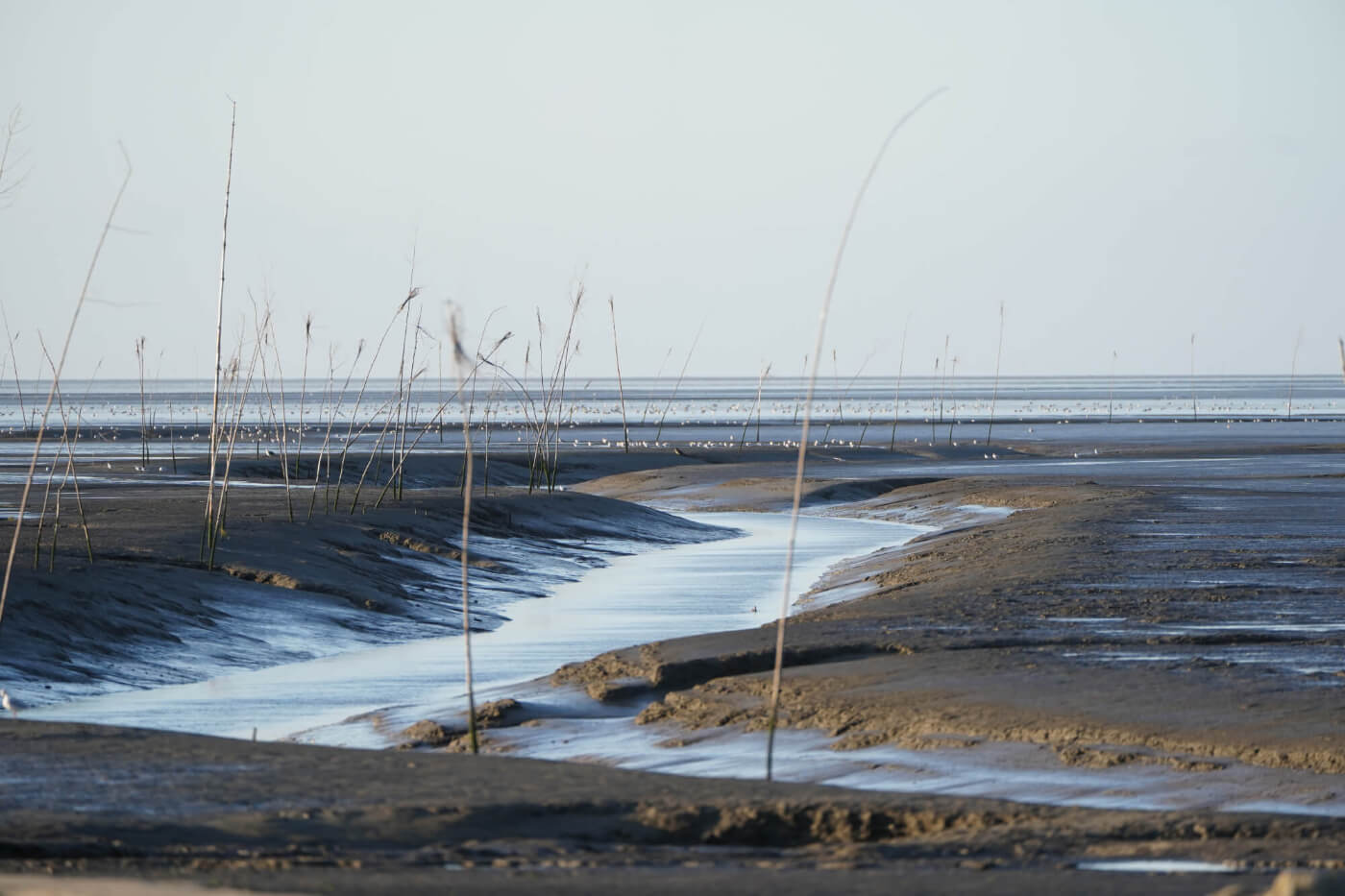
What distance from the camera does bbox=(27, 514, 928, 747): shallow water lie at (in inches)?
299

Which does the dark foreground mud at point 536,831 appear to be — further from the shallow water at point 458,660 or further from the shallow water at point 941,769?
the shallow water at point 458,660

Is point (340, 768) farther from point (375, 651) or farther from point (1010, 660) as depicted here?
point (375, 651)

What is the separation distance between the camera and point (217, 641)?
32.6 ft

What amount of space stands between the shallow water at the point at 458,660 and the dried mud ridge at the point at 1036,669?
3.17 ft

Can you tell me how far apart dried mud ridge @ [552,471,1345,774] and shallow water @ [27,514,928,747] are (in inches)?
38.0

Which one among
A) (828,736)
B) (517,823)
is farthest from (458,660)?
(517,823)

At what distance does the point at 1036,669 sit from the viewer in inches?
291

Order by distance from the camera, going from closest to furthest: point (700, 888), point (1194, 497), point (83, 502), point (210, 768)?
1. point (700, 888)
2. point (210, 768)
3. point (83, 502)
4. point (1194, 497)

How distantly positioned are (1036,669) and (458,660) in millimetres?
4040

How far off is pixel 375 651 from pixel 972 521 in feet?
37.5

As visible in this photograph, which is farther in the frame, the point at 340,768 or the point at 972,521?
the point at 972,521

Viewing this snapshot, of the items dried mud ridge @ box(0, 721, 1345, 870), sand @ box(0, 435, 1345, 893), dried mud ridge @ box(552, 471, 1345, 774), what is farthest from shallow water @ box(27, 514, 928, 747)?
dried mud ridge @ box(0, 721, 1345, 870)

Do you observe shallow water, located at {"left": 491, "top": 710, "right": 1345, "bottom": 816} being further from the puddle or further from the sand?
the puddle

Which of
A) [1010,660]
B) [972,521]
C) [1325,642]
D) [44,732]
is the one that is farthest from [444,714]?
[972,521]
